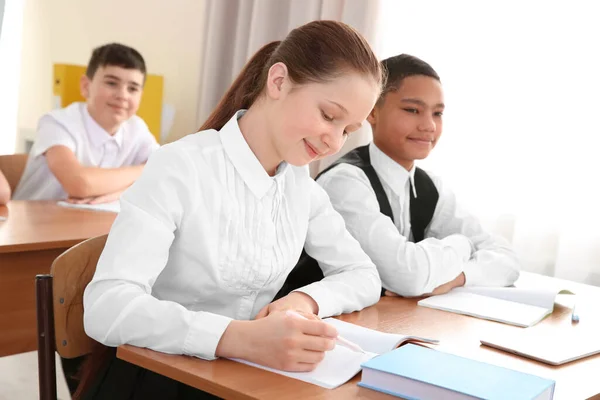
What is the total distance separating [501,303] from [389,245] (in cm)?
28

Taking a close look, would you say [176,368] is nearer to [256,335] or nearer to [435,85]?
[256,335]

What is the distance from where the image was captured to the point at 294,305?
1.32 metres

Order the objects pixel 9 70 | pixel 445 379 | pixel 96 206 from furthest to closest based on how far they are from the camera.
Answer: pixel 9 70, pixel 96 206, pixel 445 379

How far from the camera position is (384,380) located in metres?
0.99

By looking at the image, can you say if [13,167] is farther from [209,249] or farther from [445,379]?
[445,379]

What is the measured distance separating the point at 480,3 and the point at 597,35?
1.48 ft

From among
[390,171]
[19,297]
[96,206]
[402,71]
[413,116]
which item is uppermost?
[402,71]

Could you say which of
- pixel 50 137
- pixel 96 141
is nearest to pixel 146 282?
pixel 50 137

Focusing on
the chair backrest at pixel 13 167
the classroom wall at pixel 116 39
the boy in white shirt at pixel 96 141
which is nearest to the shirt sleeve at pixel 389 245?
the boy in white shirt at pixel 96 141

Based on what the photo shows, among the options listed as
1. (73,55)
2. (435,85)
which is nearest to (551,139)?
(435,85)

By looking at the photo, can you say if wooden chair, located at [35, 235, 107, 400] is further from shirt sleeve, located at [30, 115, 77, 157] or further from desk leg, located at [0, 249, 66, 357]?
shirt sleeve, located at [30, 115, 77, 157]

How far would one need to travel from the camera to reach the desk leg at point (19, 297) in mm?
1938

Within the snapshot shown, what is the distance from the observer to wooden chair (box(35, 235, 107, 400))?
48.5 inches

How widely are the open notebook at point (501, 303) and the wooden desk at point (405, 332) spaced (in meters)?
0.02
